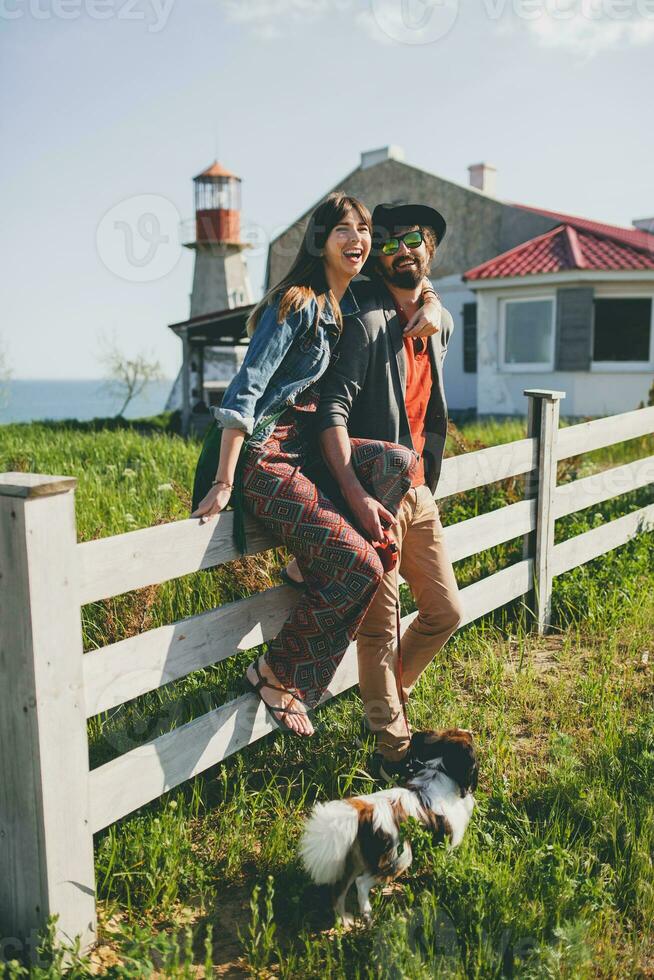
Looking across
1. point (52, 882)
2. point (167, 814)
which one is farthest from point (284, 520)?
point (52, 882)

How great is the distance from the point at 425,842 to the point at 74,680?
4.22ft

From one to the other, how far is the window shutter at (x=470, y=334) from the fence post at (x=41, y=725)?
68.1 ft

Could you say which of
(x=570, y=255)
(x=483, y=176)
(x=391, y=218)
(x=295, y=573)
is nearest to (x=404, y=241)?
(x=391, y=218)

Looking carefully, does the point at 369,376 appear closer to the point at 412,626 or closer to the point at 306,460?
the point at 306,460

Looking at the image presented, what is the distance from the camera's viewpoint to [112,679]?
271cm

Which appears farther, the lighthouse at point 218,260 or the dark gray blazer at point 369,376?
the lighthouse at point 218,260

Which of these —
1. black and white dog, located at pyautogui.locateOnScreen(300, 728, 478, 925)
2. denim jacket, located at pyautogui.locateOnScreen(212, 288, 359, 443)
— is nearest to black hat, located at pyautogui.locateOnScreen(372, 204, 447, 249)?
denim jacket, located at pyautogui.locateOnScreen(212, 288, 359, 443)

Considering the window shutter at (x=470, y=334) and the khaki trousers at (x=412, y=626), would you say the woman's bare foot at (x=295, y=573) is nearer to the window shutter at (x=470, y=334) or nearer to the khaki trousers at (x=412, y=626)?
the khaki trousers at (x=412, y=626)

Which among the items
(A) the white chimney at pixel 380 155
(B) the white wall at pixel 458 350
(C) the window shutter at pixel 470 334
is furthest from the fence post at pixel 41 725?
(A) the white chimney at pixel 380 155

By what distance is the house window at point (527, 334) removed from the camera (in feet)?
65.5

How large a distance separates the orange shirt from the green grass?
4.10 ft

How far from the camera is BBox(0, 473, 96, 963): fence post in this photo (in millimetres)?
2365

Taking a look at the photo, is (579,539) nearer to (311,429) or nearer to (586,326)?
(311,429)

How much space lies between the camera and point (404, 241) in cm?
325
